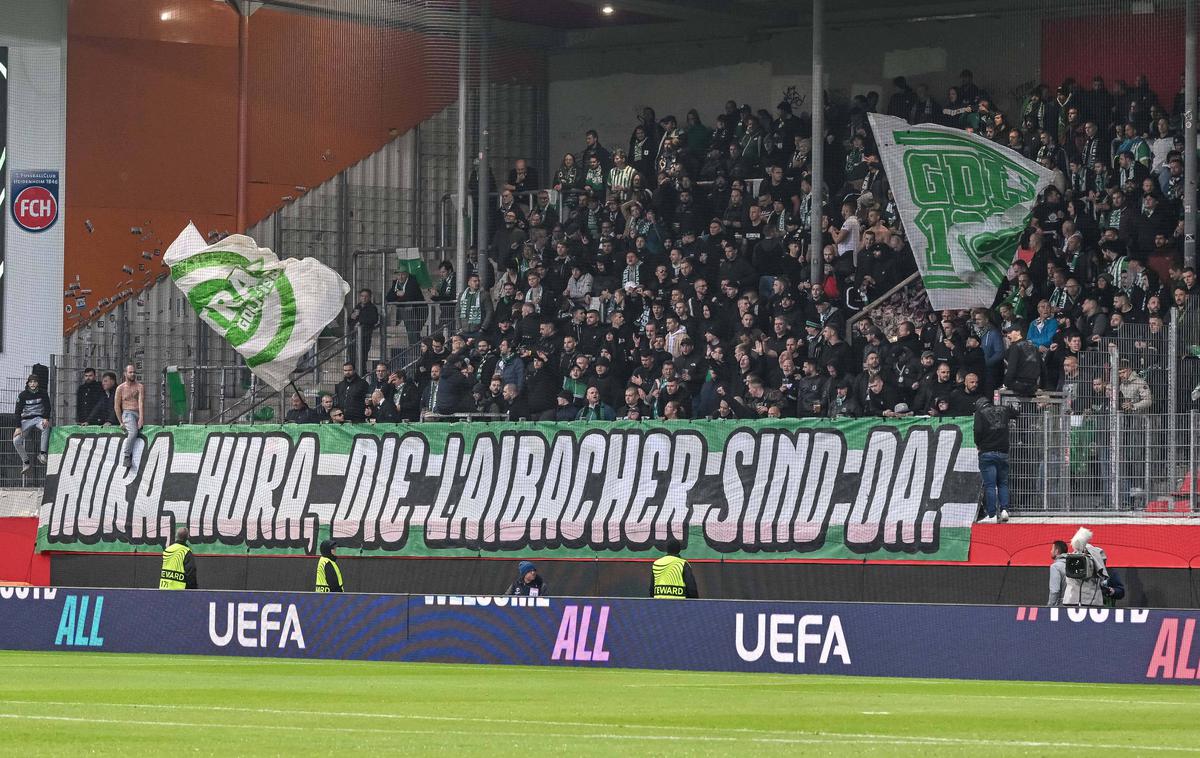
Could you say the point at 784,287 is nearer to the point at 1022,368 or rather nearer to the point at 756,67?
the point at 1022,368

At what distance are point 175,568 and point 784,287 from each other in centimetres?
832

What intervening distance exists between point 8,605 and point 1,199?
46.0 feet

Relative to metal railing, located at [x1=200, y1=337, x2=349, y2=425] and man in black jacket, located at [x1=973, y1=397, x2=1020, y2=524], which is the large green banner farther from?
metal railing, located at [x1=200, y1=337, x2=349, y2=425]

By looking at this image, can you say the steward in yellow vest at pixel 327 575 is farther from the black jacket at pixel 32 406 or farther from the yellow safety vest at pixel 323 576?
the black jacket at pixel 32 406

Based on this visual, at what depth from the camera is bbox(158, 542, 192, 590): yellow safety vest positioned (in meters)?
24.6

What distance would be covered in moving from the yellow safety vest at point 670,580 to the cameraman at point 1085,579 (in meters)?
4.00

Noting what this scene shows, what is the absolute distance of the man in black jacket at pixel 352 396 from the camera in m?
28.1

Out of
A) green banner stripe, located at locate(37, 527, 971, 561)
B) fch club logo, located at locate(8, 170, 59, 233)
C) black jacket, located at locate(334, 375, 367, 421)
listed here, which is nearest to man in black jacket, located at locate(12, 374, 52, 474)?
green banner stripe, located at locate(37, 527, 971, 561)

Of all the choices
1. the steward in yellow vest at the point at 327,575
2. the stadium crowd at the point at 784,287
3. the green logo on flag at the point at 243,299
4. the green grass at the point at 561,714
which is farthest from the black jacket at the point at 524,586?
the green logo on flag at the point at 243,299

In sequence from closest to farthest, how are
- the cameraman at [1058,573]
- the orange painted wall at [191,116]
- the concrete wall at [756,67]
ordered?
the cameraman at [1058,573] → the concrete wall at [756,67] → the orange painted wall at [191,116]

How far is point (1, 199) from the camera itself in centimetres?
3584

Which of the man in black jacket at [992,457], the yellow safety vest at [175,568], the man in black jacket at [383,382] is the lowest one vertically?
the yellow safety vest at [175,568]

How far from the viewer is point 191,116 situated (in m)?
37.3

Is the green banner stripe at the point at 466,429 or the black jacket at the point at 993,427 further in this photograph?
the green banner stripe at the point at 466,429
